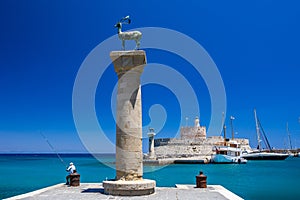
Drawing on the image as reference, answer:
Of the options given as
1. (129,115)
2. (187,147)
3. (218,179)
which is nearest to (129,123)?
(129,115)

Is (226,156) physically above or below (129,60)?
below

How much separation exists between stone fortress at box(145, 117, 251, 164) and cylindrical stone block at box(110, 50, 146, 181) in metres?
50.0

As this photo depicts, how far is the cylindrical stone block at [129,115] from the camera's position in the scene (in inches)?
406

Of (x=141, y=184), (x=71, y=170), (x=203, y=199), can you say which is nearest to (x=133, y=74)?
(x=141, y=184)

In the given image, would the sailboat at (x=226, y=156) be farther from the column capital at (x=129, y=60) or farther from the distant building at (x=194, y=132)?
the column capital at (x=129, y=60)

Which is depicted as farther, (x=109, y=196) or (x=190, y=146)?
(x=190, y=146)

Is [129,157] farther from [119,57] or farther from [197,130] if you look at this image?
[197,130]

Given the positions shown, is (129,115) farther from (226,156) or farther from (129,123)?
(226,156)

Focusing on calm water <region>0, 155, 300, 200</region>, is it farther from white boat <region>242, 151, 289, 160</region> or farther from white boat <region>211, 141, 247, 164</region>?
white boat <region>242, 151, 289, 160</region>

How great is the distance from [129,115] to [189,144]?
54.7 metres

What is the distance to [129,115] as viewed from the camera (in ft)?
34.4

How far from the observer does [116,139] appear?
10609 millimetres

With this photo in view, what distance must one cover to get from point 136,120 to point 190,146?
54.4m

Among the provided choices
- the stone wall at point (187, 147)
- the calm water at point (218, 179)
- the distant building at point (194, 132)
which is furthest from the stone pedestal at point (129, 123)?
the distant building at point (194, 132)
